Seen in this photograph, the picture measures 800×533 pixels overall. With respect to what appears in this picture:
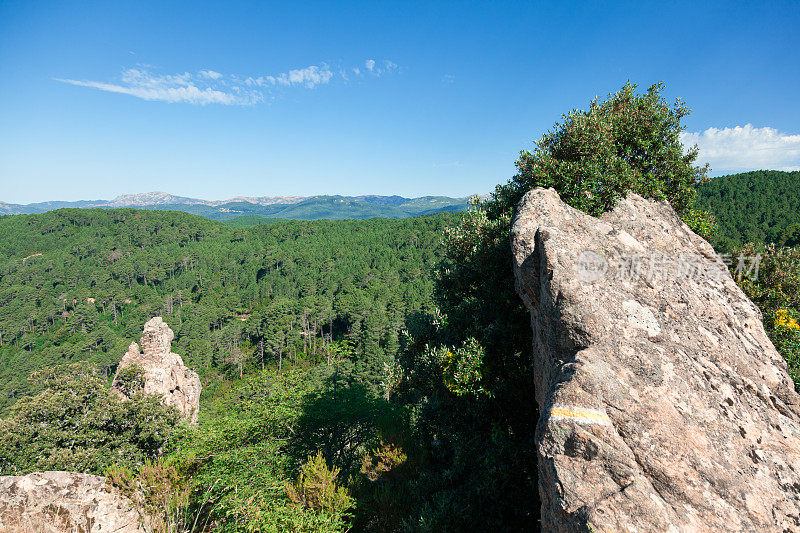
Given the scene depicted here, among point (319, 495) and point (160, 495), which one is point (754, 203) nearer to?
point (319, 495)

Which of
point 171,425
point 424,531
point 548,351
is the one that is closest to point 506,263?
point 548,351

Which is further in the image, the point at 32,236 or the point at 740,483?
the point at 32,236

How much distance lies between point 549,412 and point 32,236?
258m

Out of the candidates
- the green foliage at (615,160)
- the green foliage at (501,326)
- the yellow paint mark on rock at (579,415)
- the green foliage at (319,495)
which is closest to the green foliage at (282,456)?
the green foliage at (319,495)

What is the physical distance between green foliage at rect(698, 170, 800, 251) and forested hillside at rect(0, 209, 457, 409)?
83.7 metres

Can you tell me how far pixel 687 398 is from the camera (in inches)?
251

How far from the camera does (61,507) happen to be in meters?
10.7

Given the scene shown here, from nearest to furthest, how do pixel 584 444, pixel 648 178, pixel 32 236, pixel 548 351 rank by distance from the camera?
pixel 584 444, pixel 548 351, pixel 648 178, pixel 32 236

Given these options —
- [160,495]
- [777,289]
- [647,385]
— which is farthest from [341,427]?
[777,289]

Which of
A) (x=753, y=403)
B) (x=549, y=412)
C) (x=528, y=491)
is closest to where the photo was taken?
(x=549, y=412)

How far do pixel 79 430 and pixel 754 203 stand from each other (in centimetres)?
15318

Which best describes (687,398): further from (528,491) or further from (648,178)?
(648,178)

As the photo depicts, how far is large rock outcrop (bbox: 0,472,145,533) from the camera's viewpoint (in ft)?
33.9

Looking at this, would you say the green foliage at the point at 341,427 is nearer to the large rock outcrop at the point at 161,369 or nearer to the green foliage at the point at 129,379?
the large rock outcrop at the point at 161,369
